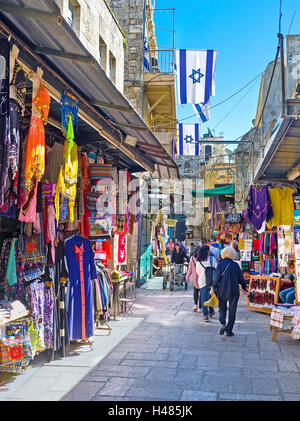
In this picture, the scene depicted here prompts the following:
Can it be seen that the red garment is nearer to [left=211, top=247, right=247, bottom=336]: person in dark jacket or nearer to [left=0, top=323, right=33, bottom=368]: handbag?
[left=211, top=247, right=247, bottom=336]: person in dark jacket

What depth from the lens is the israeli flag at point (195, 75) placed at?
40.8 ft

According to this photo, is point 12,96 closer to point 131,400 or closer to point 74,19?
point 131,400

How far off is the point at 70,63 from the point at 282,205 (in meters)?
6.75

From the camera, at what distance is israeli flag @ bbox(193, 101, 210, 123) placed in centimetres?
1392

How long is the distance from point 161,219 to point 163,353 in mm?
16354

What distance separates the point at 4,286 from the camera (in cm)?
507

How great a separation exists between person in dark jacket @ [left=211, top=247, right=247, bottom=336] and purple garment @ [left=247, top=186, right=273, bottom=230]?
2495 millimetres

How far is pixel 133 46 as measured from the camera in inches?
620

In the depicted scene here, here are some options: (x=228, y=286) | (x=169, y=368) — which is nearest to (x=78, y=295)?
(x=169, y=368)

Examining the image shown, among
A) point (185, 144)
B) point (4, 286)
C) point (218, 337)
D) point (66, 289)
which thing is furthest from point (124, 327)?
point (185, 144)

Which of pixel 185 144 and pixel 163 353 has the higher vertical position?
pixel 185 144

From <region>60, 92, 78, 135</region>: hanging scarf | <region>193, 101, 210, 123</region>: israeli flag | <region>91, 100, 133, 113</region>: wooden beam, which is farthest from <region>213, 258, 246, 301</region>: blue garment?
<region>193, 101, 210, 123</region>: israeli flag

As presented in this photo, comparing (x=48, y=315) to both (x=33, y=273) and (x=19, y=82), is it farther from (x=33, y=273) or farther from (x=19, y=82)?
(x=19, y=82)

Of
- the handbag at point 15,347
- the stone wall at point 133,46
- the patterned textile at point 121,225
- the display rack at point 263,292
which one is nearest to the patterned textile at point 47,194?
the handbag at point 15,347
